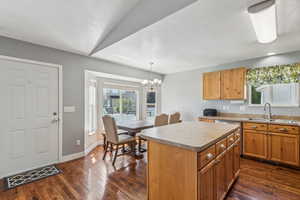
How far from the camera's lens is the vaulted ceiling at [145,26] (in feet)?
5.92

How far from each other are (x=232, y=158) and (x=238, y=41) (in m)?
2.07

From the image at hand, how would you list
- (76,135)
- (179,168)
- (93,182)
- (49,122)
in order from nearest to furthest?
1. (179,168)
2. (93,182)
3. (49,122)
4. (76,135)

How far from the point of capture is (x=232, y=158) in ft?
6.70

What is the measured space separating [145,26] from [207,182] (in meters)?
2.08

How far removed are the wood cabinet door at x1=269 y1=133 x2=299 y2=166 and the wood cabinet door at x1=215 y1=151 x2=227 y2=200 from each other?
193cm

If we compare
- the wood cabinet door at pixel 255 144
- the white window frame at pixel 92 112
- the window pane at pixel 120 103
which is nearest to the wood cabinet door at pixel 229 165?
the wood cabinet door at pixel 255 144

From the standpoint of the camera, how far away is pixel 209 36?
2.45 meters

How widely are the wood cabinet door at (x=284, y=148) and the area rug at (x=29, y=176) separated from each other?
13.7 feet

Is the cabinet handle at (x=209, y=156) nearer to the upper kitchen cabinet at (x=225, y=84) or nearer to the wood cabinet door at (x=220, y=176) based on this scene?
the wood cabinet door at (x=220, y=176)

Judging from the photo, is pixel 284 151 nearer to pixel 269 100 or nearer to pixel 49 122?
pixel 269 100

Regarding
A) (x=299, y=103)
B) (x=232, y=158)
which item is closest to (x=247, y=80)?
(x=299, y=103)

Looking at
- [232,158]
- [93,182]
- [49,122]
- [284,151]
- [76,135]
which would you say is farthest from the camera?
[76,135]

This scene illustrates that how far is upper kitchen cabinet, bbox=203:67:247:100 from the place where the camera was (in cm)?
367

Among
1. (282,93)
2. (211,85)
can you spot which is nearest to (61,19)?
(211,85)
